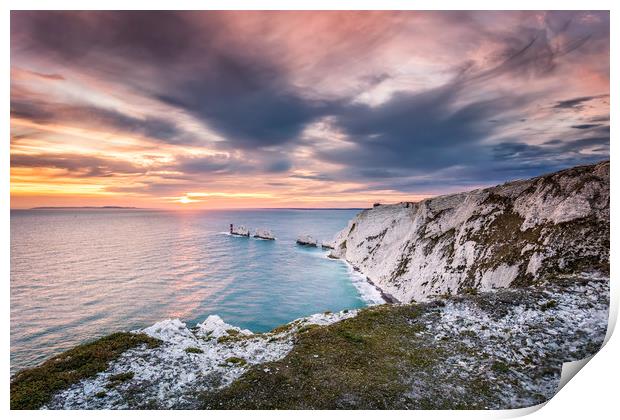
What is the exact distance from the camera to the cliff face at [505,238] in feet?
40.5

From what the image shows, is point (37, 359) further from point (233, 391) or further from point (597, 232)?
point (597, 232)

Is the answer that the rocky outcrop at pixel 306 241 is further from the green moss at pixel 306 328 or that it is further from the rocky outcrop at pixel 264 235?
the green moss at pixel 306 328

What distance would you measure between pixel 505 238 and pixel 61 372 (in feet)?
64.9

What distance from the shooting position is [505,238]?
17125 millimetres

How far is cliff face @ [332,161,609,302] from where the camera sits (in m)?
12.4

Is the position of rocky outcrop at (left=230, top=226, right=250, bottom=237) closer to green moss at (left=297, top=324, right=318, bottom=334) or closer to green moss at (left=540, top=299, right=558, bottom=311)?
green moss at (left=297, top=324, right=318, bottom=334)

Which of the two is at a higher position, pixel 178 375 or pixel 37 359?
pixel 178 375

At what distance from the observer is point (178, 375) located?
21.9 ft

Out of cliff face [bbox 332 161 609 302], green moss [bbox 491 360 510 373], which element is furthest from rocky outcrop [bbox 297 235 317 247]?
green moss [bbox 491 360 510 373]

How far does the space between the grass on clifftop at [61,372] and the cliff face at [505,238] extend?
13.0 meters

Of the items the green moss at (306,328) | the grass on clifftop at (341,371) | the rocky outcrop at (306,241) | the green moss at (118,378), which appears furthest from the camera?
the rocky outcrop at (306,241)

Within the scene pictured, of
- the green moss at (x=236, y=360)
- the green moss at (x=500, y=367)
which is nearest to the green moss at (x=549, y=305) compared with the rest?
the green moss at (x=500, y=367)
